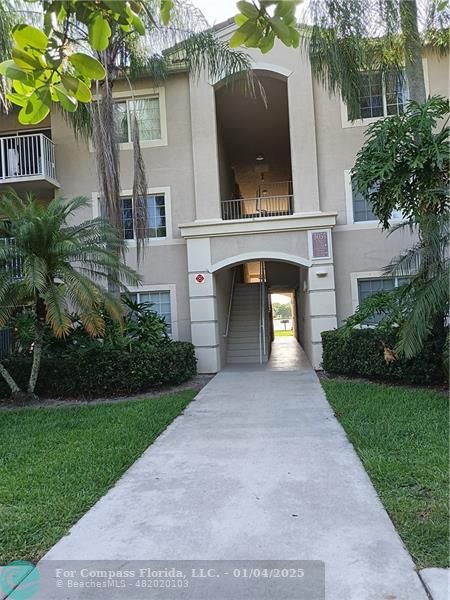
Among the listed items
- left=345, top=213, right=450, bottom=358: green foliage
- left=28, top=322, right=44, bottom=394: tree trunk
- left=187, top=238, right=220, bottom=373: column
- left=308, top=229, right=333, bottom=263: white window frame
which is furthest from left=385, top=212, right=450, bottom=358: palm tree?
left=28, top=322, right=44, bottom=394: tree trunk

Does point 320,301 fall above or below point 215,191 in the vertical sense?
below

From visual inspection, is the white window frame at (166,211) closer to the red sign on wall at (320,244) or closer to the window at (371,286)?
the red sign on wall at (320,244)

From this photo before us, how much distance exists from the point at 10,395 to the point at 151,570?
810 cm

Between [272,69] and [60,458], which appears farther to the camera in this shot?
[272,69]

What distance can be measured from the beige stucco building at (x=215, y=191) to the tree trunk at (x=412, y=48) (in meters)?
2.15

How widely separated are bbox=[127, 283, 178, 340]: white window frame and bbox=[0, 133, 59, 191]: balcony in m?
3.87

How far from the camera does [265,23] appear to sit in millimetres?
1618

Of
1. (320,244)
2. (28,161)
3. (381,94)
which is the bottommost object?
(320,244)

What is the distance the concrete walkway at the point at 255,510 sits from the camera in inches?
124

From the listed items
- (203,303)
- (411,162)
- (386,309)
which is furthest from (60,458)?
(203,303)

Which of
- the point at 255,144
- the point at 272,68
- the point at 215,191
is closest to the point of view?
the point at 272,68

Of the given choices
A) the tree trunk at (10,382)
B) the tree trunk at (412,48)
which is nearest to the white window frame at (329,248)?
the tree trunk at (412,48)

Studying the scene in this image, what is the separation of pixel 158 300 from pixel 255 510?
9.85 m

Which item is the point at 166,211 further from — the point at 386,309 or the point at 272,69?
the point at 386,309
